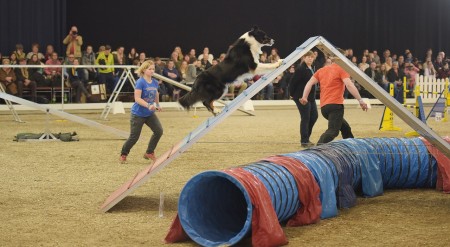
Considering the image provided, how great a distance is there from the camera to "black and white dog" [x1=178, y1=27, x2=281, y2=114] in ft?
28.1

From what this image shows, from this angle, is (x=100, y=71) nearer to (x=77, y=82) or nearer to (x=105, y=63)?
(x=105, y=63)

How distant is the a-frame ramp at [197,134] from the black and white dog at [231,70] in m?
2.13

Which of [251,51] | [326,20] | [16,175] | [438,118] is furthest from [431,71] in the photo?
[16,175]

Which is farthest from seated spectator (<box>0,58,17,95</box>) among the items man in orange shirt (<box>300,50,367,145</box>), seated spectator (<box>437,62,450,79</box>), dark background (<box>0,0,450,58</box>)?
seated spectator (<box>437,62,450,79</box>)

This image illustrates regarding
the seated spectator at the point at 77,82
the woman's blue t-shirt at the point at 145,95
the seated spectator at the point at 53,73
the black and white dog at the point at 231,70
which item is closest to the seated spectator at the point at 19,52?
the seated spectator at the point at 53,73

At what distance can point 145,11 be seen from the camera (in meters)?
22.6

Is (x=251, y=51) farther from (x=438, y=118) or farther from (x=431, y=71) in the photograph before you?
(x=431, y=71)

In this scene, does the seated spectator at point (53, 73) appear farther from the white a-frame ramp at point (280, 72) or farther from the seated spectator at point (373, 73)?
the white a-frame ramp at point (280, 72)

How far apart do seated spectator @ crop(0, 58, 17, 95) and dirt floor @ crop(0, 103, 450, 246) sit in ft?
18.1

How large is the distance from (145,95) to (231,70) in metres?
1.28

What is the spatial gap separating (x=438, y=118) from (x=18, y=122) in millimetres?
9163

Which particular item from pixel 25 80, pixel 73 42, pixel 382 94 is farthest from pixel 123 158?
pixel 73 42

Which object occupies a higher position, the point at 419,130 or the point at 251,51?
the point at 251,51

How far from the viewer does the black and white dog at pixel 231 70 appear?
8555 mm
